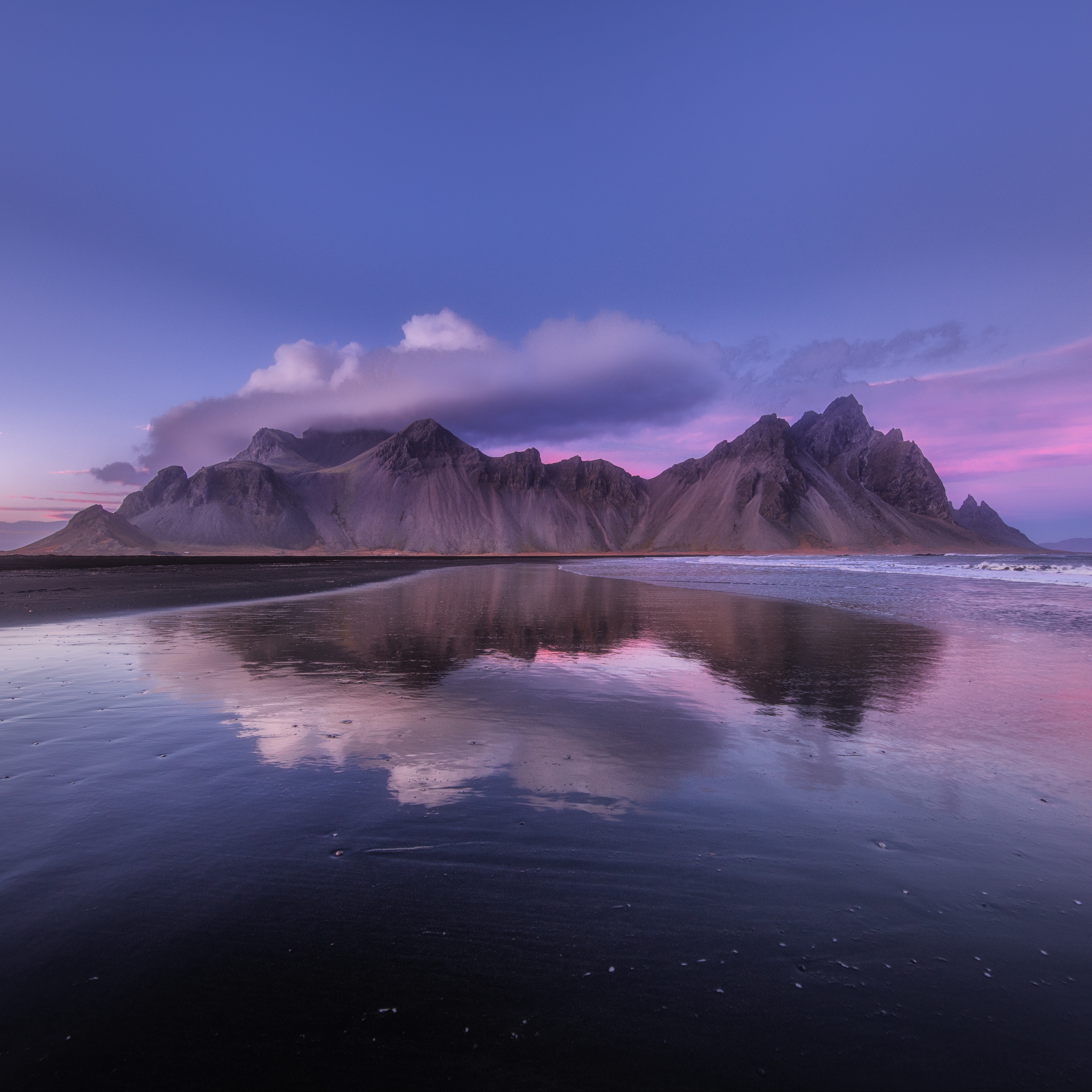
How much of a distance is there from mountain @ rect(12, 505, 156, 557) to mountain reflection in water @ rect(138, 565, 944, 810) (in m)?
162

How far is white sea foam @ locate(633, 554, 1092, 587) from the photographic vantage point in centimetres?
4456

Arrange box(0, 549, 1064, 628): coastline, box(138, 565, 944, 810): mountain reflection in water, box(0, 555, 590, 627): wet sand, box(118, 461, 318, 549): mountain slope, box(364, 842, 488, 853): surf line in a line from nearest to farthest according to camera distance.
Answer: box(364, 842, 488, 853): surf line
box(138, 565, 944, 810): mountain reflection in water
box(0, 555, 590, 627): wet sand
box(0, 549, 1064, 628): coastline
box(118, 461, 318, 549): mountain slope

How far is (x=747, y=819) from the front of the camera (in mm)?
5055

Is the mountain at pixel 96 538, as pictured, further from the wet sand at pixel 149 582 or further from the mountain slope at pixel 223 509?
the wet sand at pixel 149 582

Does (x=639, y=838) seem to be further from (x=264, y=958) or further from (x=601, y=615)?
(x=601, y=615)

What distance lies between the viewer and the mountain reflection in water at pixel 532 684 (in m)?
6.50

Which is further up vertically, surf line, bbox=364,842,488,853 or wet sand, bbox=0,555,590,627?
wet sand, bbox=0,555,590,627

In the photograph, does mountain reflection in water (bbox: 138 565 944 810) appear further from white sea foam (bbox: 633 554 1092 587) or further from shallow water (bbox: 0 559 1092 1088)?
white sea foam (bbox: 633 554 1092 587)

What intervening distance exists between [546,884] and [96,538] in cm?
19086

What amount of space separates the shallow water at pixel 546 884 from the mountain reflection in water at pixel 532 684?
83 millimetres

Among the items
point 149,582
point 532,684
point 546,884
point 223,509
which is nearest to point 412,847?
point 546,884

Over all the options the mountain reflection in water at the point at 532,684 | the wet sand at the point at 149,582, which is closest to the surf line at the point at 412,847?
the mountain reflection in water at the point at 532,684

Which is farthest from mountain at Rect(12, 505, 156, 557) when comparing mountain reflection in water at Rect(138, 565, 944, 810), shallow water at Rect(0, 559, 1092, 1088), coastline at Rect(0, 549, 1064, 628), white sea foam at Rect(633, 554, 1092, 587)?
shallow water at Rect(0, 559, 1092, 1088)

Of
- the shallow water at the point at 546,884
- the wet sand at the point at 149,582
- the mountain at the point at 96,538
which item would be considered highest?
the mountain at the point at 96,538
